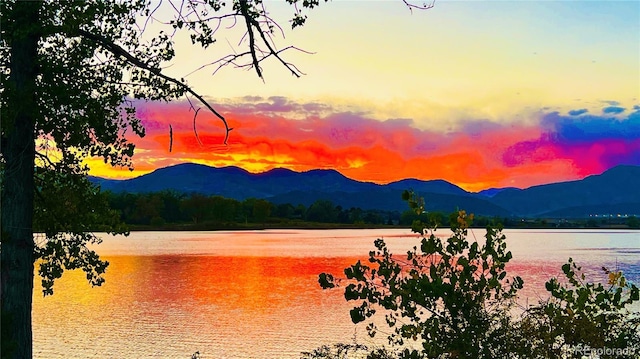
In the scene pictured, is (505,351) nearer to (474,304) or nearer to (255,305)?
(474,304)

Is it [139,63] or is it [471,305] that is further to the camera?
[139,63]

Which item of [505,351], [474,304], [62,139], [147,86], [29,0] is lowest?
[505,351]

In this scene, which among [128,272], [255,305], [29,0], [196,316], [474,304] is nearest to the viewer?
[474,304]

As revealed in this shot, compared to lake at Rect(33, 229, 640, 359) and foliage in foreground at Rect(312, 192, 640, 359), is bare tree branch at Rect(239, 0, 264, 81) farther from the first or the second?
lake at Rect(33, 229, 640, 359)

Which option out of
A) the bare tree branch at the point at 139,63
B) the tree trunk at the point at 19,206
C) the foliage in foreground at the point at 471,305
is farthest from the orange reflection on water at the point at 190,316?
the foliage in foreground at the point at 471,305

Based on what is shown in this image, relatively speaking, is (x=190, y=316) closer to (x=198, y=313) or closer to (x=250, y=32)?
(x=198, y=313)

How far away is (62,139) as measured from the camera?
14.2 metres

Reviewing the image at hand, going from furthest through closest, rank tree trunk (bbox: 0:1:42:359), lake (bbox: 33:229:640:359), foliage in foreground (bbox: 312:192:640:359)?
1. lake (bbox: 33:229:640:359)
2. tree trunk (bbox: 0:1:42:359)
3. foliage in foreground (bbox: 312:192:640:359)

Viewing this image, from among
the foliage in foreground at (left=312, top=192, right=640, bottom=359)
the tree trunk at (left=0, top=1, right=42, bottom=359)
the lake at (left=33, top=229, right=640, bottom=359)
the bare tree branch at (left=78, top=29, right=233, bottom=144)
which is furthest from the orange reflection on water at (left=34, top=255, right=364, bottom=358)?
the foliage in foreground at (left=312, top=192, right=640, bottom=359)

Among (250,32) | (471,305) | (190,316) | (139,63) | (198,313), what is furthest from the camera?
(198,313)

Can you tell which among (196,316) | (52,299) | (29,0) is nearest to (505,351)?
(29,0)

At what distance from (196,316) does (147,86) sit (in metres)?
25.8

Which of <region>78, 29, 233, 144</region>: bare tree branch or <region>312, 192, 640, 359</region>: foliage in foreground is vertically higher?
<region>78, 29, 233, 144</region>: bare tree branch

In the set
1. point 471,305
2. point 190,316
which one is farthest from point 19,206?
point 190,316
